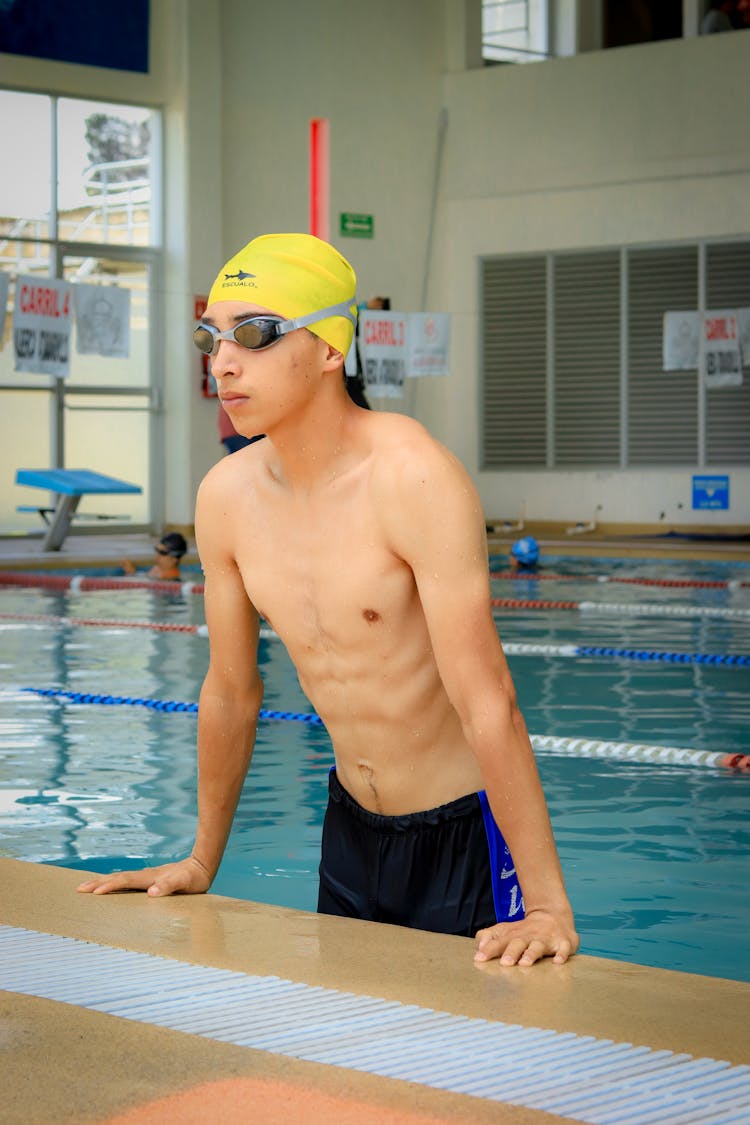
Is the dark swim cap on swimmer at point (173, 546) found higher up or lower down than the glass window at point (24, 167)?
lower down

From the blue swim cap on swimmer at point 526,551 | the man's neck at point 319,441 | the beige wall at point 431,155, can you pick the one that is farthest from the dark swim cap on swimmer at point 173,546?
the man's neck at point 319,441

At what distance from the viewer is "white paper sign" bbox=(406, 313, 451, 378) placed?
57.9ft

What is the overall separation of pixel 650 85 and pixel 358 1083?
671 inches

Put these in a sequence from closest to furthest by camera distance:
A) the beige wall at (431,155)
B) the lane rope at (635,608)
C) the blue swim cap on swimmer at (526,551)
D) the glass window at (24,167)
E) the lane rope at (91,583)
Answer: the lane rope at (635,608) → the lane rope at (91,583) → the blue swim cap on swimmer at (526,551) → the glass window at (24,167) → the beige wall at (431,155)

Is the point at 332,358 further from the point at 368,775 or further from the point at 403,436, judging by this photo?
the point at 368,775

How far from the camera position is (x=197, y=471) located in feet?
58.2

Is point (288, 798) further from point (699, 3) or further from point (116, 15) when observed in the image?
point (699, 3)

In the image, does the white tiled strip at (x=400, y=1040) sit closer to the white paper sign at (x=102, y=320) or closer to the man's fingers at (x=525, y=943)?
the man's fingers at (x=525, y=943)

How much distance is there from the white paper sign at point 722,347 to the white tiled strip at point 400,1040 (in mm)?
15513

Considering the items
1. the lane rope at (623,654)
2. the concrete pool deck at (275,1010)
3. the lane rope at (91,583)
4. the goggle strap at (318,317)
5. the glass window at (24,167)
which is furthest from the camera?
the glass window at (24,167)

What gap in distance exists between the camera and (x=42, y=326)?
14.7 meters

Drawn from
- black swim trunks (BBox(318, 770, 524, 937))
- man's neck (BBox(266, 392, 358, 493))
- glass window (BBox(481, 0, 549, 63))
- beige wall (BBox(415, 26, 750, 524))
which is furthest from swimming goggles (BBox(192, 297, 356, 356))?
glass window (BBox(481, 0, 549, 63))

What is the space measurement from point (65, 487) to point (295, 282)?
40.9 ft

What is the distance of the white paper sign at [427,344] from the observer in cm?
1766
